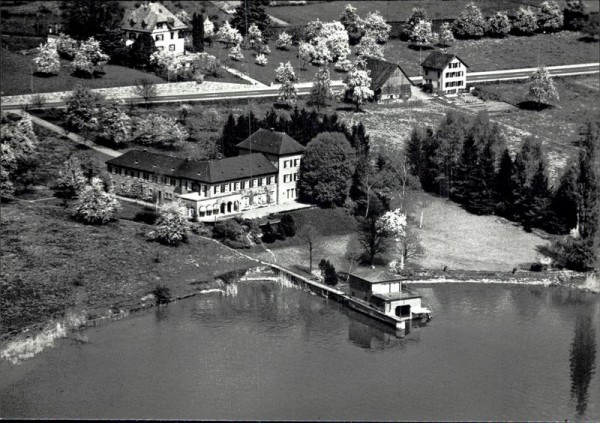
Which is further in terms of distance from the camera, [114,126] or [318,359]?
[114,126]

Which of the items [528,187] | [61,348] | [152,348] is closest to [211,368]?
[152,348]

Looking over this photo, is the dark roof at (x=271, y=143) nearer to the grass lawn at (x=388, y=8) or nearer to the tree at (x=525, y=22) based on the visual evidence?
the grass lawn at (x=388, y=8)

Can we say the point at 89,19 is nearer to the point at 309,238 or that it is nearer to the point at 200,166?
the point at 200,166

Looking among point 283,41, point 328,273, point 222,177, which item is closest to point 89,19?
point 283,41

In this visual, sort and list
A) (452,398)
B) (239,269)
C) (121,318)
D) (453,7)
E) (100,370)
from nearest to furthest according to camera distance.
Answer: (452,398)
(100,370)
(121,318)
(239,269)
(453,7)

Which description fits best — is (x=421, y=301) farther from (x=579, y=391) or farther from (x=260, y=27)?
(x=260, y=27)

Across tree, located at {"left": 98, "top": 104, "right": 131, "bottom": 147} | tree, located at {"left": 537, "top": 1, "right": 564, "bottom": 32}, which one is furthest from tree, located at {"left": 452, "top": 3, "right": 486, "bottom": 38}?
tree, located at {"left": 98, "top": 104, "right": 131, "bottom": 147}

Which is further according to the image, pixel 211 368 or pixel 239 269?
pixel 239 269
